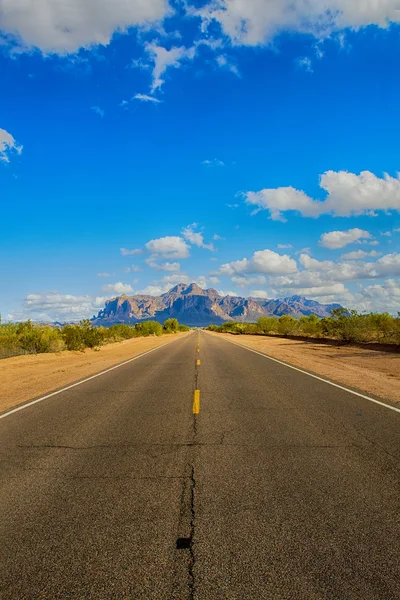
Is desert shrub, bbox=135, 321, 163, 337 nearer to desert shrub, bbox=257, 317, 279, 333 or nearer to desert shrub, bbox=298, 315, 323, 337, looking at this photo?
desert shrub, bbox=257, 317, 279, 333

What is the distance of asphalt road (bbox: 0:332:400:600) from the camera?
285 cm

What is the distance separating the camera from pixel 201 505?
4012 mm

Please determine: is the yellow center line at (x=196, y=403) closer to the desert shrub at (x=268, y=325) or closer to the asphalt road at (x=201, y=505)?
the asphalt road at (x=201, y=505)

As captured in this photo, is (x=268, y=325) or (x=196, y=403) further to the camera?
(x=268, y=325)

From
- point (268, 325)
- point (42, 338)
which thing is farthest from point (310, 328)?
point (42, 338)

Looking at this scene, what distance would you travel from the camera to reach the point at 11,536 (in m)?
3.54

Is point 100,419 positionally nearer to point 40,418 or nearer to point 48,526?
point 40,418

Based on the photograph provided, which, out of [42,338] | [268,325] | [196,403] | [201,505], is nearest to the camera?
[201,505]

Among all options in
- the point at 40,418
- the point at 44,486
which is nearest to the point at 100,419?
the point at 40,418

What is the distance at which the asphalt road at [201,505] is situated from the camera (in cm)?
285

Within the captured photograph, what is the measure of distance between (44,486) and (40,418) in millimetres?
3769

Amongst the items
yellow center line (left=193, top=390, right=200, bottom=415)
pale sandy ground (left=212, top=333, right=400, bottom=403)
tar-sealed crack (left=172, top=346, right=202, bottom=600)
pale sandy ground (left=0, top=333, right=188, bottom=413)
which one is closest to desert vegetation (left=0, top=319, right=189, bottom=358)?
pale sandy ground (left=0, top=333, right=188, bottom=413)

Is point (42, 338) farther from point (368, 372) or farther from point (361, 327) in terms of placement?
point (361, 327)

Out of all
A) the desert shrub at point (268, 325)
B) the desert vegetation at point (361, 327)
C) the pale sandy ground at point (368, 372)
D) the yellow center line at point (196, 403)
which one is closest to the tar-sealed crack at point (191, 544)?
the yellow center line at point (196, 403)
